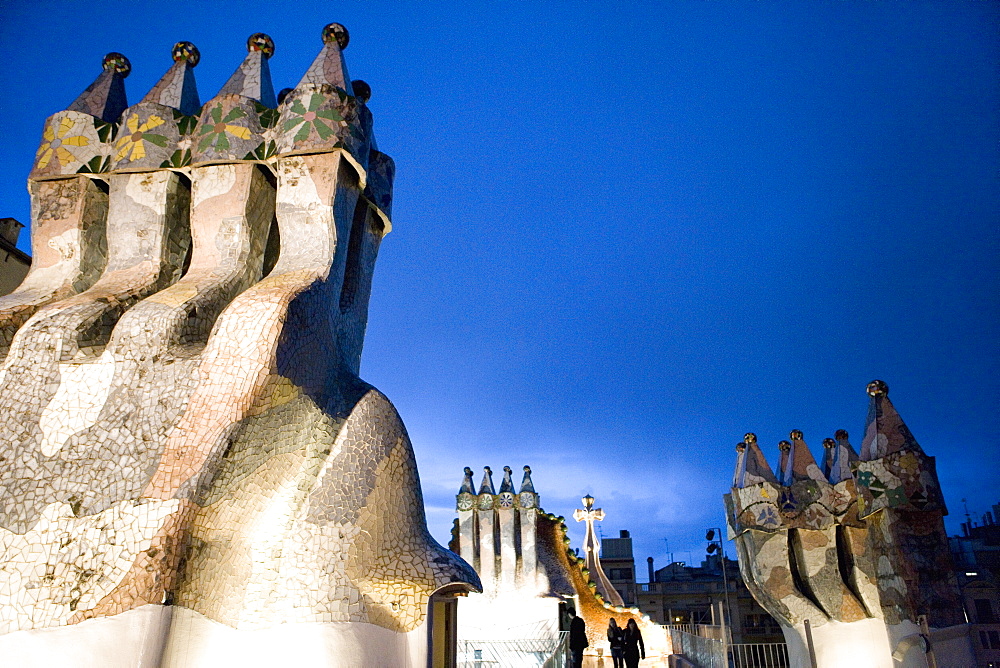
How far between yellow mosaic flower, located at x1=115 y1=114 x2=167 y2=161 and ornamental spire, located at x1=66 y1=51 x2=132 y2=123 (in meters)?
0.44

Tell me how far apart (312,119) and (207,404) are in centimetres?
247

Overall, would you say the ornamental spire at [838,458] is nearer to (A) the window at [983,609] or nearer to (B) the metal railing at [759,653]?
(B) the metal railing at [759,653]

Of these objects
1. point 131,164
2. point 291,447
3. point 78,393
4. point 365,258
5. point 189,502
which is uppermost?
point 131,164

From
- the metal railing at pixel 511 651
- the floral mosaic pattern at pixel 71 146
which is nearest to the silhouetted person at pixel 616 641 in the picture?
the metal railing at pixel 511 651

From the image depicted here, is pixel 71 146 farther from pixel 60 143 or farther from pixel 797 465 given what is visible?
pixel 797 465

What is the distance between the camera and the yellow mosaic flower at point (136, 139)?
6.07 m

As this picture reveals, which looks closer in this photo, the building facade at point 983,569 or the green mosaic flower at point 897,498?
the green mosaic flower at point 897,498

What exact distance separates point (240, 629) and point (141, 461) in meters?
1.32

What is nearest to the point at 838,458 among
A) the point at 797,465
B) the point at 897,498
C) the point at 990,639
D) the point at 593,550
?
the point at 797,465

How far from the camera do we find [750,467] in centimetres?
1360

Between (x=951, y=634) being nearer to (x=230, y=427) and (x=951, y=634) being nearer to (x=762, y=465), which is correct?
(x=762, y=465)

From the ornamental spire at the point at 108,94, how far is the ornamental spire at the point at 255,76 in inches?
41.4

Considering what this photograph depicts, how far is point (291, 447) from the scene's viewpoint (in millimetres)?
5285

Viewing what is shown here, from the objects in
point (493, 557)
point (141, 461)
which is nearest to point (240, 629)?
point (141, 461)
